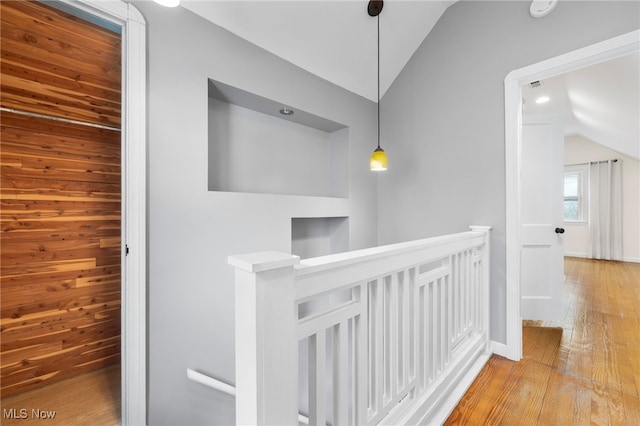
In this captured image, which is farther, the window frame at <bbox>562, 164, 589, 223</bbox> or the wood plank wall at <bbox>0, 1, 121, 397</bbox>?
the window frame at <bbox>562, 164, 589, 223</bbox>

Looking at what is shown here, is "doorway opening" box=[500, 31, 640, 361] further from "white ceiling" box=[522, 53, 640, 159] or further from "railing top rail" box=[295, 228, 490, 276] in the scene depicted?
"railing top rail" box=[295, 228, 490, 276]

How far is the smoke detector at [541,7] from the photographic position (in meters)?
1.91

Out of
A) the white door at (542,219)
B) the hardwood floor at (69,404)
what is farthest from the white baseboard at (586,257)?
the hardwood floor at (69,404)

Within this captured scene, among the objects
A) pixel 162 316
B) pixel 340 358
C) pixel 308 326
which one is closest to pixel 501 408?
pixel 340 358

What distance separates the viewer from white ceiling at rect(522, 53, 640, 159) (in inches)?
93.0

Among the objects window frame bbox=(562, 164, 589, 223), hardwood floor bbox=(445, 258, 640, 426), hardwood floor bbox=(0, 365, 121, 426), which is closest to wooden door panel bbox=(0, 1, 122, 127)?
hardwood floor bbox=(0, 365, 121, 426)

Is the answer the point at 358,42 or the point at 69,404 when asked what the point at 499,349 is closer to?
the point at 358,42

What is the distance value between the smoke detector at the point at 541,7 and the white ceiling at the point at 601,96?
713mm

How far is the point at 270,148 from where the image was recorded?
256cm

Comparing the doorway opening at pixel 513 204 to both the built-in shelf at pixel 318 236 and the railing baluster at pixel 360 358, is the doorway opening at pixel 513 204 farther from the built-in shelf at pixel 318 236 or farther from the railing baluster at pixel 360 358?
the railing baluster at pixel 360 358

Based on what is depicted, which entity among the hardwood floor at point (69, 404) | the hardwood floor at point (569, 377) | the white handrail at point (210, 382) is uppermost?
the white handrail at point (210, 382)

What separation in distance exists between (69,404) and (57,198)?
4.77 ft

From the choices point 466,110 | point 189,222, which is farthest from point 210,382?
point 466,110

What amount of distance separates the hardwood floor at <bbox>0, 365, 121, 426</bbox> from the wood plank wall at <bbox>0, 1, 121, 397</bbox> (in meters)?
0.11
